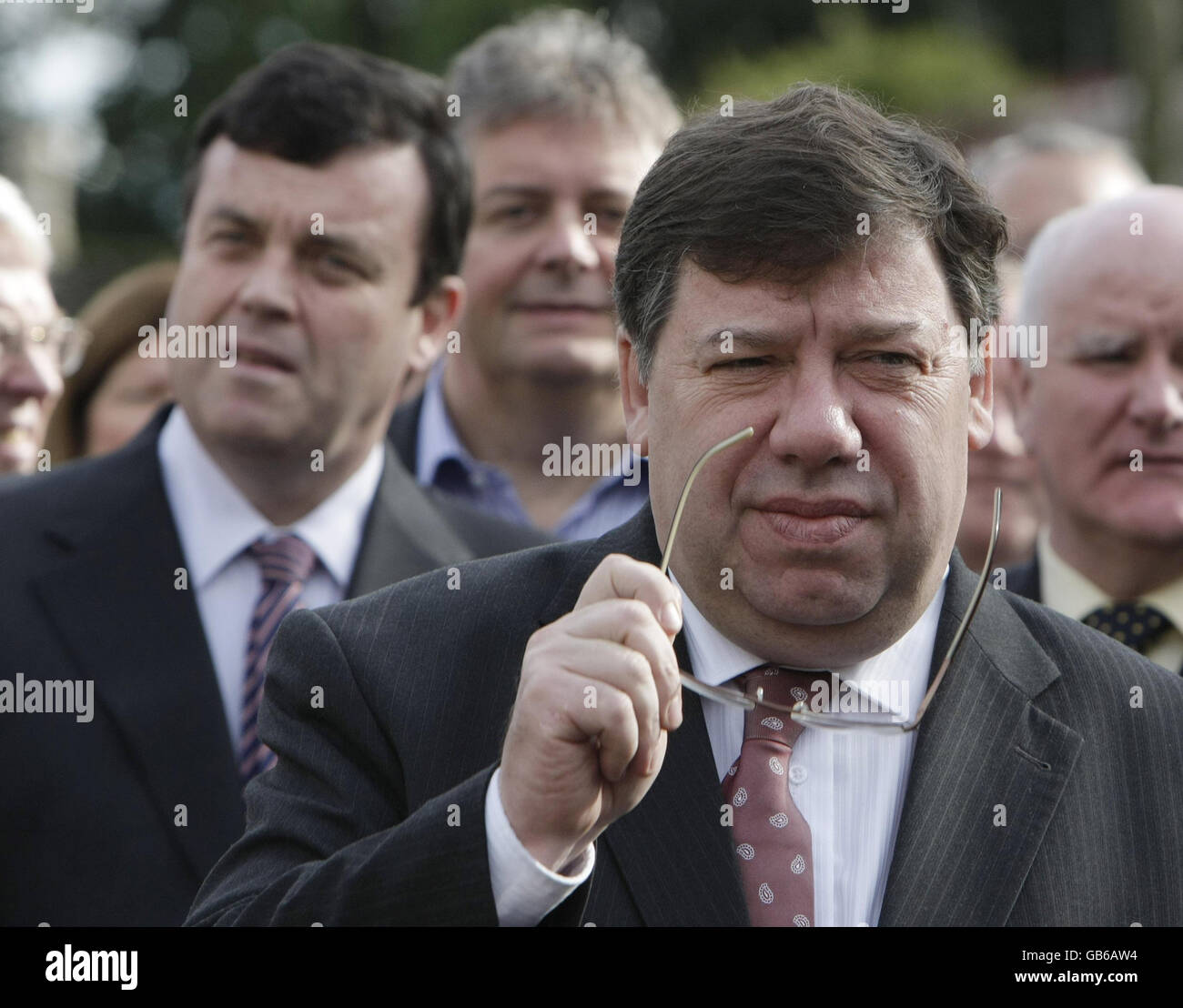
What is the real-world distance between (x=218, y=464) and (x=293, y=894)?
2.27 meters

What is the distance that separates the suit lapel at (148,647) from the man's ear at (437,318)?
3.05 feet

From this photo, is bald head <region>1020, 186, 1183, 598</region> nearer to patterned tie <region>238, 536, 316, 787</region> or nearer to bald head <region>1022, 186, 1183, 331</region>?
bald head <region>1022, 186, 1183, 331</region>

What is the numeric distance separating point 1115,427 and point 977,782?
1.80m

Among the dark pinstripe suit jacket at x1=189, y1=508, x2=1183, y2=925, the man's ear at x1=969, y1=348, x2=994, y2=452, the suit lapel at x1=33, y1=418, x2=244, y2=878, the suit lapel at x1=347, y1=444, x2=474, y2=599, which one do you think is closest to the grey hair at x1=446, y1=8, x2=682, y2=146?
the suit lapel at x1=347, y1=444, x2=474, y2=599

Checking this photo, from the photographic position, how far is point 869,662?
295cm

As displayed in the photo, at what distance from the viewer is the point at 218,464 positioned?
15.1 ft

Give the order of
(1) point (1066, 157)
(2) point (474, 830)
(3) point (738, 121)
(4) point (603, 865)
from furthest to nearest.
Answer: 1. (1) point (1066, 157)
2. (3) point (738, 121)
3. (4) point (603, 865)
4. (2) point (474, 830)

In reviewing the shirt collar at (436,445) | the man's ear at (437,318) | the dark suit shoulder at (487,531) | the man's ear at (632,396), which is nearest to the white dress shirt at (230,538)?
the dark suit shoulder at (487,531)

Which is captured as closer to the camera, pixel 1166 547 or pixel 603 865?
pixel 603 865

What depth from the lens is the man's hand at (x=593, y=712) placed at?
2229mm

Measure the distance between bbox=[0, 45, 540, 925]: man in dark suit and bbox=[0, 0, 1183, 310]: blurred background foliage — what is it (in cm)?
2171

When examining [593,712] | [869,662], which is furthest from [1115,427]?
[593,712]
